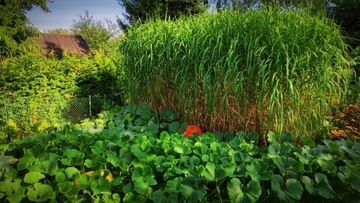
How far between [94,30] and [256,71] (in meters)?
20.6

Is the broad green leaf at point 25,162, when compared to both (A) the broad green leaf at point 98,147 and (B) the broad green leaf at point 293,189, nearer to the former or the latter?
(A) the broad green leaf at point 98,147

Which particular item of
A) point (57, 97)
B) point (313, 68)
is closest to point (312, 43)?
point (313, 68)

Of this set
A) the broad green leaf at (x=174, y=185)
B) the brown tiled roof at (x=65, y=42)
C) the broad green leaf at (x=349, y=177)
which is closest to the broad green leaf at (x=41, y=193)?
the broad green leaf at (x=174, y=185)

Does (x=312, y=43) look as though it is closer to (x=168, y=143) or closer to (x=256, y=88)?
(x=256, y=88)

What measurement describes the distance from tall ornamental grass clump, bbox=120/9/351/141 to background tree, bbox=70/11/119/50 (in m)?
16.3

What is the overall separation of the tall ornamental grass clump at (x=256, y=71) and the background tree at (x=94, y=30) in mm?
16345

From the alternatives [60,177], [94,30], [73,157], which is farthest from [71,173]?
[94,30]

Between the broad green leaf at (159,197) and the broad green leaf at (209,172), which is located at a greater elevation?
the broad green leaf at (209,172)

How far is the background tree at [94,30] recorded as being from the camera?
20.6 m

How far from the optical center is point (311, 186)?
1921mm

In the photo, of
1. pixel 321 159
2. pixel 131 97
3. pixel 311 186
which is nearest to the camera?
pixel 311 186

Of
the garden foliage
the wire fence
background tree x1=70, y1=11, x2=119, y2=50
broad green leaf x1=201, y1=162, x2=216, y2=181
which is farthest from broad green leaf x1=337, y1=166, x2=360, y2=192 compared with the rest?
background tree x1=70, y1=11, x2=119, y2=50

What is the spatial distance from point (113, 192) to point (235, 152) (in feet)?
3.14

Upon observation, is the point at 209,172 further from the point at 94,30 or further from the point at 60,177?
the point at 94,30
